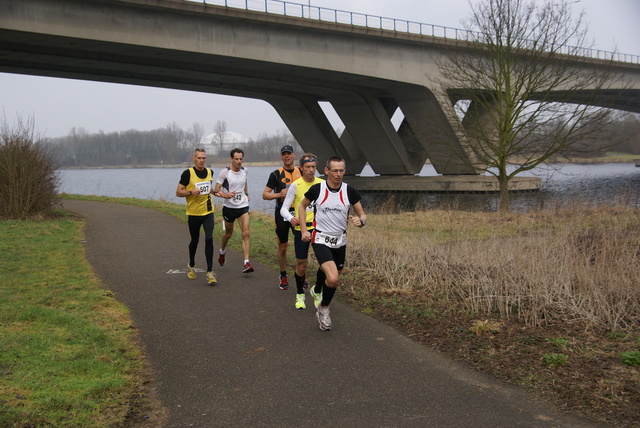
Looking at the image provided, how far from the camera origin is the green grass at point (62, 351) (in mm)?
4293

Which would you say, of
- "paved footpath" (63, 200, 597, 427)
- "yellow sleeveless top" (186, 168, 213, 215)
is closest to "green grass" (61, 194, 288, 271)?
"yellow sleeveless top" (186, 168, 213, 215)

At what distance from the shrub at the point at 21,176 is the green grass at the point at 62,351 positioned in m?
8.05

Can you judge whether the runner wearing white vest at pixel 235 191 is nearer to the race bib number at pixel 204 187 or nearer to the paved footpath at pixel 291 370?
the race bib number at pixel 204 187

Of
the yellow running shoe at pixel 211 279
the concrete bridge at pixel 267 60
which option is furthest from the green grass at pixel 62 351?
the concrete bridge at pixel 267 60

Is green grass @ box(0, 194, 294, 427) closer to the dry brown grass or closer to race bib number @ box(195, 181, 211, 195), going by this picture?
race bib number @ box(195, 181, 211, 195)

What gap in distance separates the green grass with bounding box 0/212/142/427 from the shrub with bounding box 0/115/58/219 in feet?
26.4

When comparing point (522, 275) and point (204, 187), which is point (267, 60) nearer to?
point (204, 187)

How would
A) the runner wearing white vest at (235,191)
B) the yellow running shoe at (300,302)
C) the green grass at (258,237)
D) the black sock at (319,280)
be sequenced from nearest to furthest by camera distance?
the black sock at (319,280) → the yellow running shoe at (300,302) → the runner wearing white vest at (235,191) → the green grass at (258,237)

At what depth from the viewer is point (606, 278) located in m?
7.16

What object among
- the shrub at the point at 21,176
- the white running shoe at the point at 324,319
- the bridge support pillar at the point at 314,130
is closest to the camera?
the white running shoe at the point at 324,319

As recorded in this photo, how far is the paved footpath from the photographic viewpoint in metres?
4.36

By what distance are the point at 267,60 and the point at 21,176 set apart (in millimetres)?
16946

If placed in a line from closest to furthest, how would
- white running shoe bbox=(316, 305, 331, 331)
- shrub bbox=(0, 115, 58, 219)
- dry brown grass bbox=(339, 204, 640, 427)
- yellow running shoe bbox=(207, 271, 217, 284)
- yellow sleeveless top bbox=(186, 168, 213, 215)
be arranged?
dry brown grass bbox=(339, 204, 640, 427), white running shoe bbox=(316, 305, 331, 331), yellow running shoe bbox=(207, 271, 217, 284), yellow sleeveless top bbox=(186, 168, 213, 215), shrub bbox=(0, 115, 58, 219)

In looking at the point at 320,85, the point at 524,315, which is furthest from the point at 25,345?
the point at 320,85
